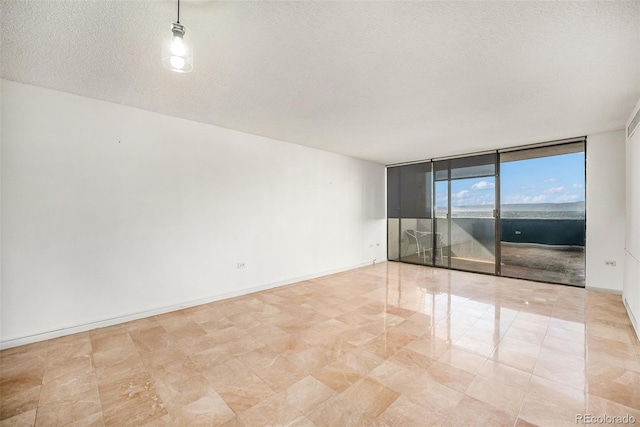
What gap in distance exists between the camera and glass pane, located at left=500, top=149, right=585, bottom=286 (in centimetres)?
552

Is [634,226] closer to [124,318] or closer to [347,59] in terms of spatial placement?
[347,59]

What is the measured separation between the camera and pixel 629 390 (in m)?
1.98

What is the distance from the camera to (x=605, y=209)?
14.3 ft

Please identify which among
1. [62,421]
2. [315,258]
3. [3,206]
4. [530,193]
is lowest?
[62,421]

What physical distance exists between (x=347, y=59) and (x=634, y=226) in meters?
3.99

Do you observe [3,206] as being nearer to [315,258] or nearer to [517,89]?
[315,258]

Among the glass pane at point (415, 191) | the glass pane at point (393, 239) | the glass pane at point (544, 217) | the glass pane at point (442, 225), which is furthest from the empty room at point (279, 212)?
the glass pane at point (393, 239)

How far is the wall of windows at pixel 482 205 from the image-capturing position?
5500 mm

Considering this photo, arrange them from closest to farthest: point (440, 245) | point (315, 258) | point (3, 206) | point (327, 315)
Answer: point (3, 206) < point (327, 315) < point (315, 258) < point (440, 245)

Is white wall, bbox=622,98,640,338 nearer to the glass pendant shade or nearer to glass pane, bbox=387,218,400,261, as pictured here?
glass pane, bbox=387,218,400,261

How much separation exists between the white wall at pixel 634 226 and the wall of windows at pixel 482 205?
132cm

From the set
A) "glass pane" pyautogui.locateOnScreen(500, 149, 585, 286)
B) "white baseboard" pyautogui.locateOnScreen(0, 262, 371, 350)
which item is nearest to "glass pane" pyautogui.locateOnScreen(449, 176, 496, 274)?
"glass pane" pyautogui.locateOnScreen(500, 149, 585, 286)

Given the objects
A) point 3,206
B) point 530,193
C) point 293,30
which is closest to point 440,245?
point 530,193

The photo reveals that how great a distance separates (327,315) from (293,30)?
3.11 metres
